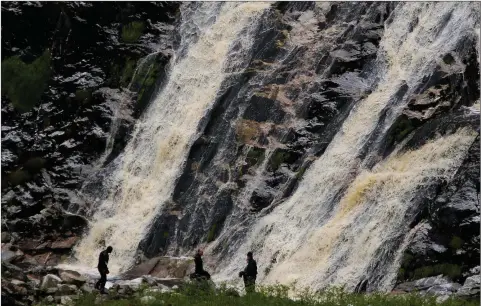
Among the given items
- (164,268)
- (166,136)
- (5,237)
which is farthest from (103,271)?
(166,136)

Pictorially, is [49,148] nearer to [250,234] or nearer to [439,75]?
[250,234]

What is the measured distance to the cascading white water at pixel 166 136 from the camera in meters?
30.1

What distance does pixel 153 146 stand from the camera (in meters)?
33.1

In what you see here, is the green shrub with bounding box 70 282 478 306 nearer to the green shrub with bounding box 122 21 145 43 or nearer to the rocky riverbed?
the rocky riverbed

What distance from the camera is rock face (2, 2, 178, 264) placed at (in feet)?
105

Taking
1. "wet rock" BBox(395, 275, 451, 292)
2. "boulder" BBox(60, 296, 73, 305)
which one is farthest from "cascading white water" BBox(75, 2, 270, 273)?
"wet rock" BBox(395, 275, 451, 292)

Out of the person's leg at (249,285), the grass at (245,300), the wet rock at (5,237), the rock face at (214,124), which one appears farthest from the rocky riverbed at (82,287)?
the wet rock at (5,237)

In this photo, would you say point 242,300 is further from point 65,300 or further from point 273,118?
point 273,118

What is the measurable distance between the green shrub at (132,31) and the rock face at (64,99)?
0.05m

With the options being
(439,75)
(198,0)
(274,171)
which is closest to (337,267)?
(274,171)

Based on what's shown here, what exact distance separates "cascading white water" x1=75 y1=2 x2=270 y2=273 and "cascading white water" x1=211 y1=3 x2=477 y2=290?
3.81 metres

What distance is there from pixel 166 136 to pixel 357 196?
10.2 meters

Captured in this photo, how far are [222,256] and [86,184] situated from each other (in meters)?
8.31

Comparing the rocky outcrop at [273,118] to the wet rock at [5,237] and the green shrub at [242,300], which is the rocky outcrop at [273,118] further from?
the green shrub at [242,300]
